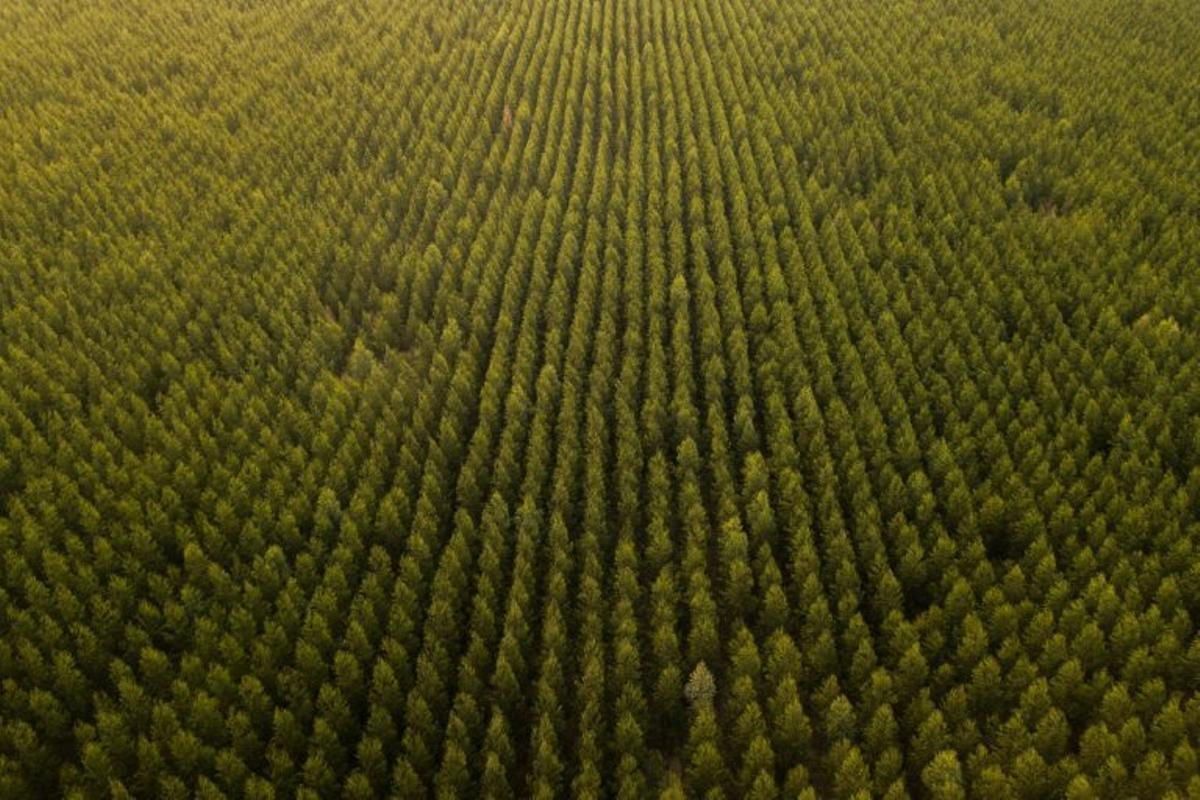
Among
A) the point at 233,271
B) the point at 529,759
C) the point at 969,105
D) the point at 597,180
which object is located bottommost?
the point at 529,759

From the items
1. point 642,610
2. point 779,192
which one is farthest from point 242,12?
point 642,610

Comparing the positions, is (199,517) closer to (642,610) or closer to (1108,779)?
(642,610)

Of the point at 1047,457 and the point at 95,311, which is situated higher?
the point at 1047,457

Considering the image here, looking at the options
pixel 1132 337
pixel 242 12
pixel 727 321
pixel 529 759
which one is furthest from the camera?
pixel 242 12

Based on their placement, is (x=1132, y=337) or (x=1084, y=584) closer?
(x=1084, y=584)

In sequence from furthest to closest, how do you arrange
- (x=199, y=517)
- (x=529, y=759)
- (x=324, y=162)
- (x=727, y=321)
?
(x=324, y=162)
(x=727, y=321)
(x=199, y=517)
(x=529, y=759)

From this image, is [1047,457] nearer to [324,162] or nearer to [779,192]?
[779,192]
